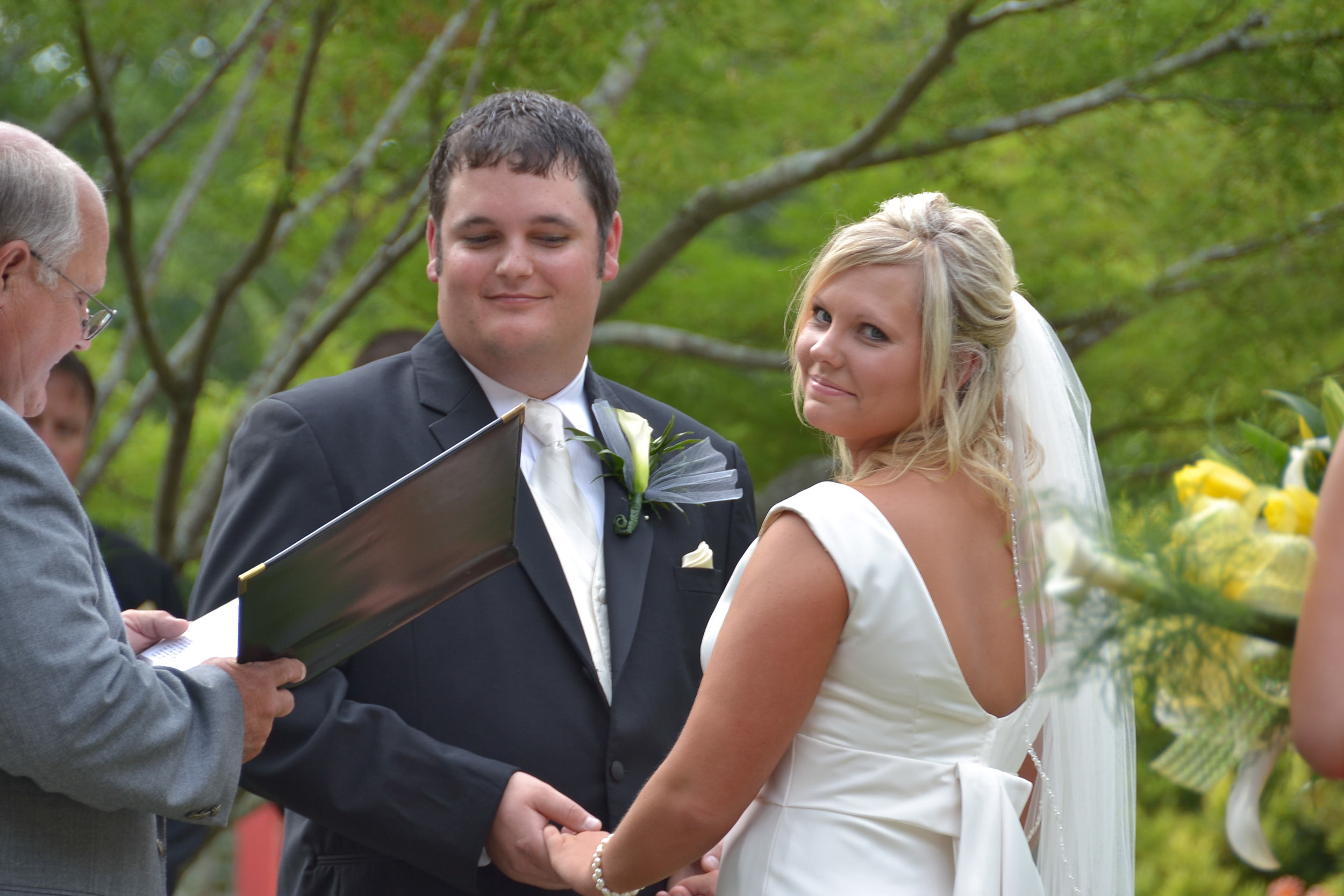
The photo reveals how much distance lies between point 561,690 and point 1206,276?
5.36 m

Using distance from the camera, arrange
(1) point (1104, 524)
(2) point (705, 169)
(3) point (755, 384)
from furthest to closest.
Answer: (3) point (755, 384) < (2) point (705, 169) < (1) point (1104, 524)

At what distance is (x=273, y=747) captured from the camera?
9.57 ft

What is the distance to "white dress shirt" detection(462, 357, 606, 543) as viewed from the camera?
136 inches

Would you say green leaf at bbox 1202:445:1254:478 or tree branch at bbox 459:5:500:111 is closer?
green leaf at bbox 1202:445:1254:478

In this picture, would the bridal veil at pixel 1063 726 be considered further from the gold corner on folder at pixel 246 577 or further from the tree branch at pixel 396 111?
the tree branch at pixel 396 111

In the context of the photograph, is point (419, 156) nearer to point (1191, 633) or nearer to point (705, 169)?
point (705, 169)

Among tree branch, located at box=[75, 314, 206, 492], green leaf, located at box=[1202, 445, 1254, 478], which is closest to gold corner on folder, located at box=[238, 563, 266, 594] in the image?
green leaf, located at box=[1202, 445, 1254, 478]

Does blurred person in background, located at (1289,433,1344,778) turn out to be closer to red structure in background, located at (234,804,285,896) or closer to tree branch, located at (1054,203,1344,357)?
tree branch, located at (1054,203,1344,357)

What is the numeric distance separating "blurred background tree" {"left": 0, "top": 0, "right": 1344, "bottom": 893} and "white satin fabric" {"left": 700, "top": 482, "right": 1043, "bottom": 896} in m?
3.60

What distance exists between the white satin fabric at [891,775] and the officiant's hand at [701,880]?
0.47 metres

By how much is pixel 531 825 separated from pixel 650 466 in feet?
3.46

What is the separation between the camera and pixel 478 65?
5633 millimetres

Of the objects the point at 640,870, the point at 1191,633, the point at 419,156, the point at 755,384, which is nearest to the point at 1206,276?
the point at 755,384

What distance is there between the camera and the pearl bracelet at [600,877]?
2701mm
